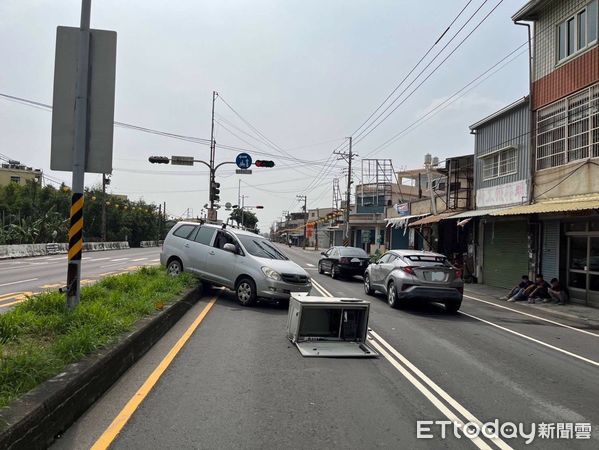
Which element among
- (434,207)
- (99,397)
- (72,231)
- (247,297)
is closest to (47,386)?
(99,397)

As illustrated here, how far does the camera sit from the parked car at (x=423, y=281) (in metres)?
12.8

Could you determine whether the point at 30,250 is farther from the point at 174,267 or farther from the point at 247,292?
the point at 247,292

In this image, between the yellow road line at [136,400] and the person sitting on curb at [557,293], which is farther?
the person sitting on curb at [557,293]

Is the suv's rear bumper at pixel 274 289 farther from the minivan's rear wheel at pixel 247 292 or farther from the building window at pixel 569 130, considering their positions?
the building window at pixel 569 130

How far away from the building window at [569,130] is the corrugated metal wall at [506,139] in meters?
0.84

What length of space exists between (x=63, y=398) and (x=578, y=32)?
18.4m

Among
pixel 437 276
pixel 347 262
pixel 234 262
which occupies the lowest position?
pixel 347 262

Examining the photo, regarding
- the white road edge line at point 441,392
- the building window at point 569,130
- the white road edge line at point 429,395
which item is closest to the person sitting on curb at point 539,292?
the building window at point 569,130

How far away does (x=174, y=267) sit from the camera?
14.4 metres

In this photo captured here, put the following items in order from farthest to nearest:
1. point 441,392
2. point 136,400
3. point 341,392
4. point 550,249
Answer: point 550,249 → point 441,392 → point 341,392 → point 136,400

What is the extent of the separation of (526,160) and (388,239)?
23.4 metres

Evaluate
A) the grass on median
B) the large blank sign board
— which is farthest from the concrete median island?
the large blank sign board

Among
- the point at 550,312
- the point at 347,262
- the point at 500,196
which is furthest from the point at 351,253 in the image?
the point at 550,312

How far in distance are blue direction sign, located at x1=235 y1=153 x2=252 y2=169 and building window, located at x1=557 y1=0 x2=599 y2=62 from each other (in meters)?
14.1
